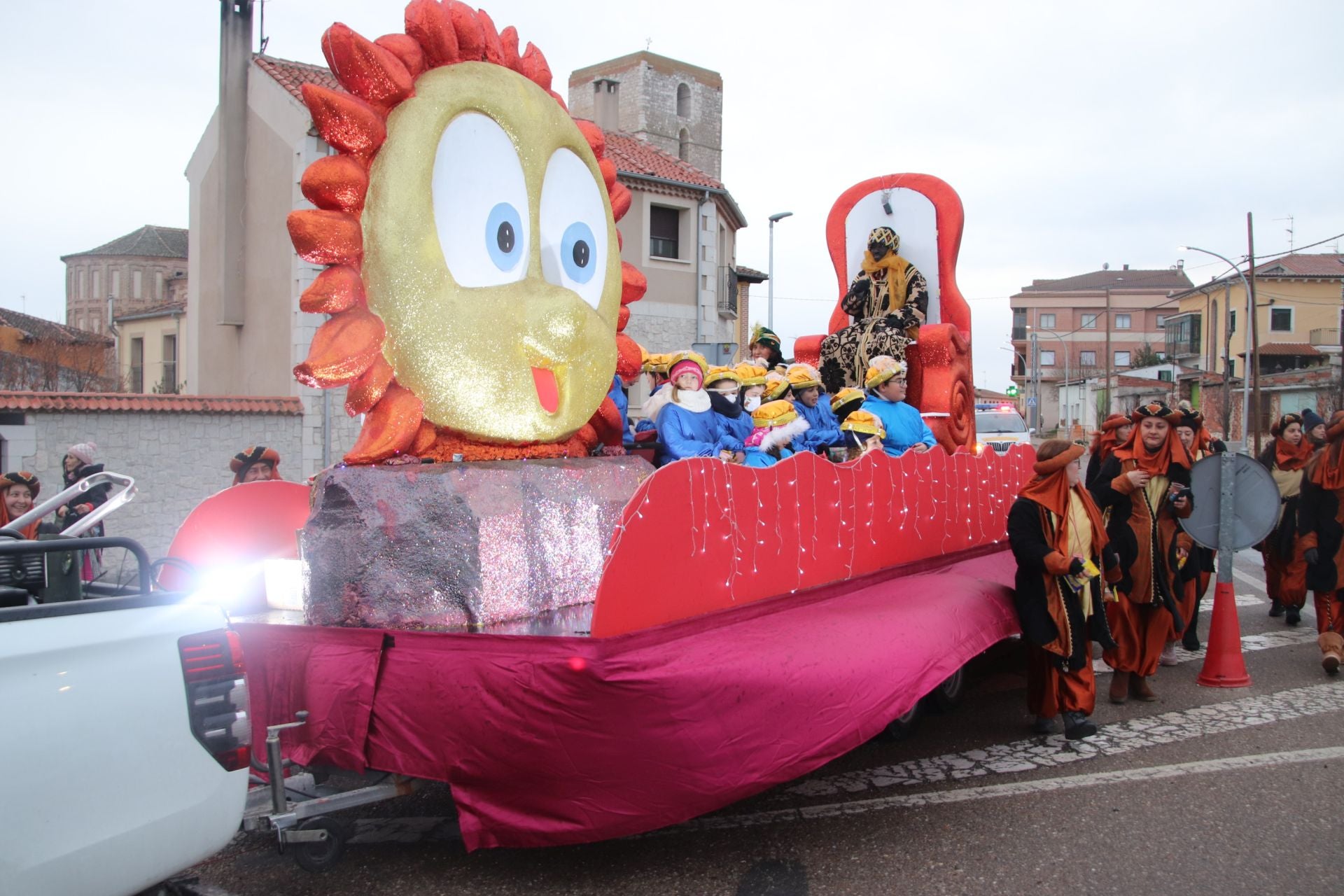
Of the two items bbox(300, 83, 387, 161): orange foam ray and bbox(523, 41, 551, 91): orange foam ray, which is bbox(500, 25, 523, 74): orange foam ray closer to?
bbox(523, 41, 551, 91): orange foam ray

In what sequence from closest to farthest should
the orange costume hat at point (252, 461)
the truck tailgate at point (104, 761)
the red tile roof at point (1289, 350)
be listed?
1. the truck tailgate at point (104, 761)
2. the orange costume hat at point (252, 461)
3. the red tile roof at point (1289, 350)

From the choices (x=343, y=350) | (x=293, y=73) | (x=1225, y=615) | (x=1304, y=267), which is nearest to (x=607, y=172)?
(x=343, y=350)

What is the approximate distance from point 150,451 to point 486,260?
11.1 meters

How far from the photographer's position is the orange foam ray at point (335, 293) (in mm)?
4086

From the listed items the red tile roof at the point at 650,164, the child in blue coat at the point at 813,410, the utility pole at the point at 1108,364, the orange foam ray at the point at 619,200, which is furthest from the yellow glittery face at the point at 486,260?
the utility pole at the point at 1108,364

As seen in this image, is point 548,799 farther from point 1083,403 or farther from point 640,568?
point 1083,403

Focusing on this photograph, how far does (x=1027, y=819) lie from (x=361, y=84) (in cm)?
399

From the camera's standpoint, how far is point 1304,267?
4850 centimetres

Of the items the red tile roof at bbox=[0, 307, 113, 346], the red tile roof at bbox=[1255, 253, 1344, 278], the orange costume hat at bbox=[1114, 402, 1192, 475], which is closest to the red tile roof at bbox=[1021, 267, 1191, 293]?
the red tile roof at bbox=[1255, 253, 1344, 278]

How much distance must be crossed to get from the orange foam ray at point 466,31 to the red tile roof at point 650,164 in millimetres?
18708

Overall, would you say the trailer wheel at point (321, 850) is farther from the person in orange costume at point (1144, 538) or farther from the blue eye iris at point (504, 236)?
the person in orange costume at point (1144, 538)

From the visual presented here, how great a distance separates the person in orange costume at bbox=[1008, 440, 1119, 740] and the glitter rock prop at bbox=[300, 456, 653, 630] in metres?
2.66

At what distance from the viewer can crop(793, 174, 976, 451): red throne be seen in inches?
308

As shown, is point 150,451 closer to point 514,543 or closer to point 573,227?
point 573,227
